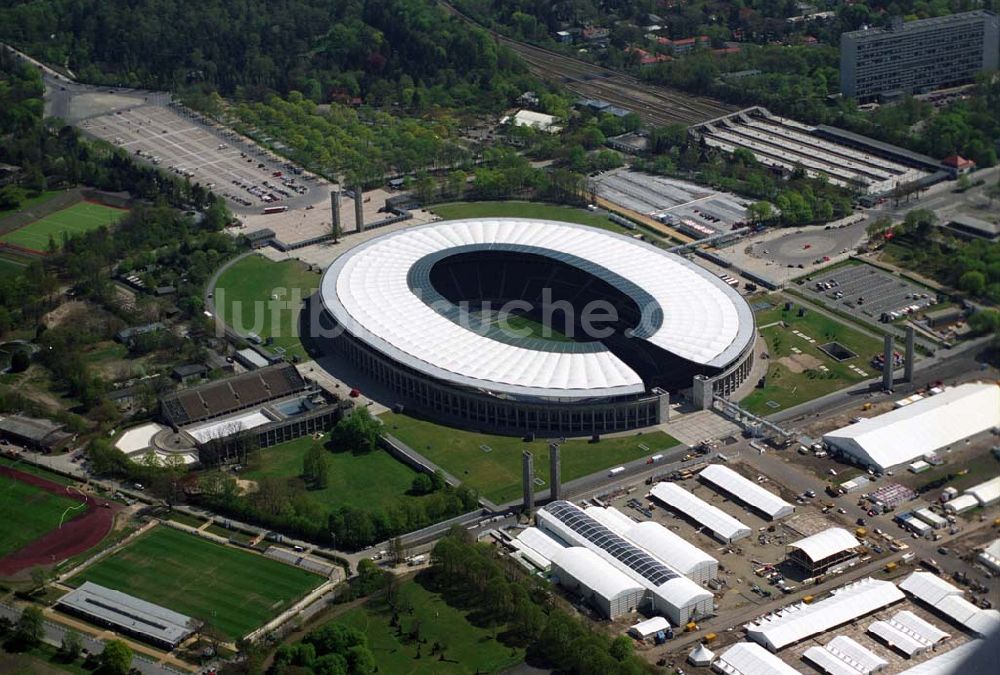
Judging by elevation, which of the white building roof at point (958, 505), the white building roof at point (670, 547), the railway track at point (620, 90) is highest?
the railway track at point (620, 90)

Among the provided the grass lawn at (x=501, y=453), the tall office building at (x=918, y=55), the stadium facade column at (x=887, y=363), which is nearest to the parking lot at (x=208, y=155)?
the grass lawn at (x=501, y=453)

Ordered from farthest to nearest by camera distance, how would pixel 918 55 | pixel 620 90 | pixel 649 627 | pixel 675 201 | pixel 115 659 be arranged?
pixel 620 90 < pixel 918 55 < pixel 675 201 < pixel 649 627 < pixel 115 659

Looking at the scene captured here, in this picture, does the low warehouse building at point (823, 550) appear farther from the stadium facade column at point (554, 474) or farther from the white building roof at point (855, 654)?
→ the stadium facade column at point (554, 474)

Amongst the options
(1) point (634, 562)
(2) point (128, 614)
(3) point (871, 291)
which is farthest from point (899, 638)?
(3) point (871, 291)

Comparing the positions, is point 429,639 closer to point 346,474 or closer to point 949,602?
point 346,474

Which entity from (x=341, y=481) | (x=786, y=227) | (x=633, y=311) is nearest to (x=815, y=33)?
(x=786, y=227)
